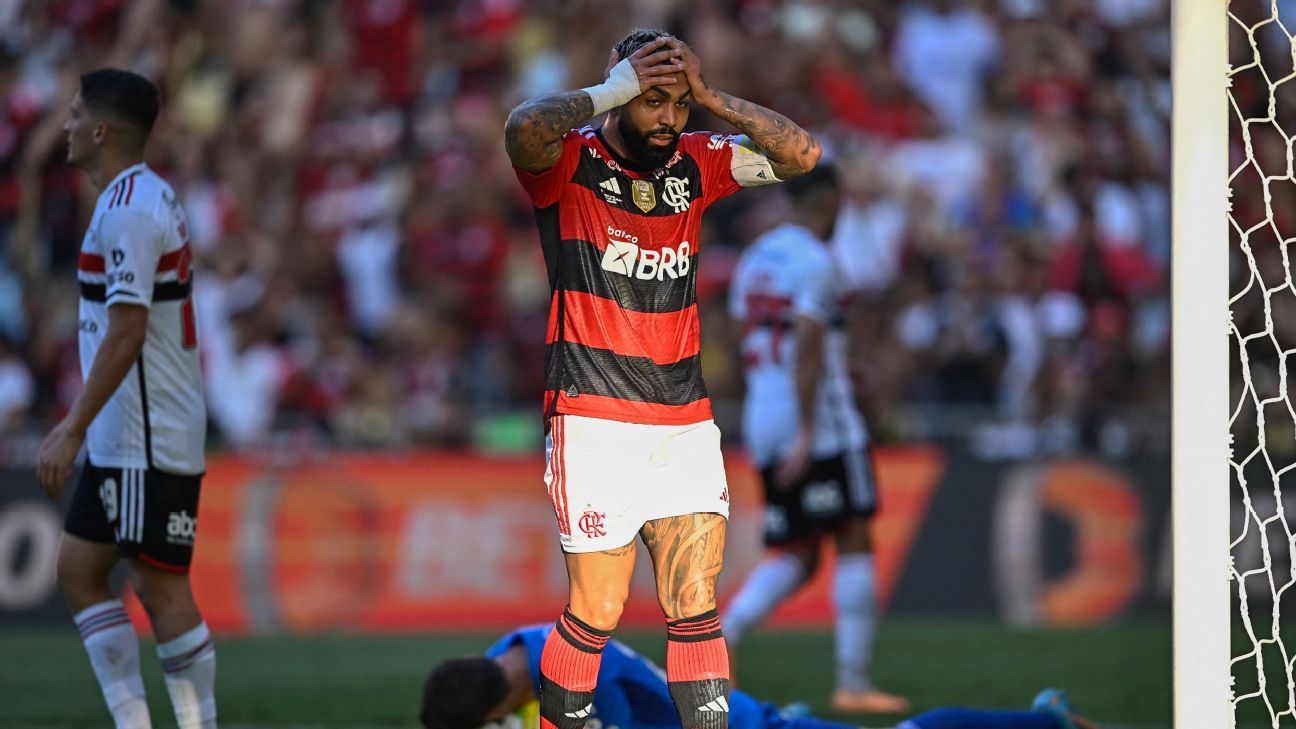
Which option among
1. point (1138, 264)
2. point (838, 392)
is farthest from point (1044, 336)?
point (838, 392)

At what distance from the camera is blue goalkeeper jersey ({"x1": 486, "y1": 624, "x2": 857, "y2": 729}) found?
219 inches

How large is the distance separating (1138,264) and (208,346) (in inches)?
321

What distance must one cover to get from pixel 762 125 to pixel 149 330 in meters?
2.43

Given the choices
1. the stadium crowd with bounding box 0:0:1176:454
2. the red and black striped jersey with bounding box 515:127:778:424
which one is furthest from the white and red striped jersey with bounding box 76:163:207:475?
the stadium crowd with bounding box 0:0:1176:454

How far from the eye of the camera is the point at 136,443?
19.0 feet

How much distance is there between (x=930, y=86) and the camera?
51.6 ft

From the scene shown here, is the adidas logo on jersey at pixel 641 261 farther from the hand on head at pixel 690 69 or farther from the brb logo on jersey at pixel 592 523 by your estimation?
the brb logo on jersey at pixel 592 523

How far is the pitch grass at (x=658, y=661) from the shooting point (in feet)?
25.8

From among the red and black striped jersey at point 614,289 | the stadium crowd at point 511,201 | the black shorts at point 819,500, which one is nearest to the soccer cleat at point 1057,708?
the red and black striped jersey at point 614,289

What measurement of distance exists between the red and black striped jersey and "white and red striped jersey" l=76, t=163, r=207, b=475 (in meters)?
1.58

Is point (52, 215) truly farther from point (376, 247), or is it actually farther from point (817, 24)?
point (817, 24)

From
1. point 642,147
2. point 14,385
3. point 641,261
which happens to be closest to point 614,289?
point 641,261

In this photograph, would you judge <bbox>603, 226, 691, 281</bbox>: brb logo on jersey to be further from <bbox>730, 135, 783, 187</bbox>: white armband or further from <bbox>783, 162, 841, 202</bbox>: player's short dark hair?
<bbox>783, 162, 841, 202</bbox>: player's short dark hair

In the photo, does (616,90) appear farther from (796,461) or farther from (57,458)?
(796,461)
